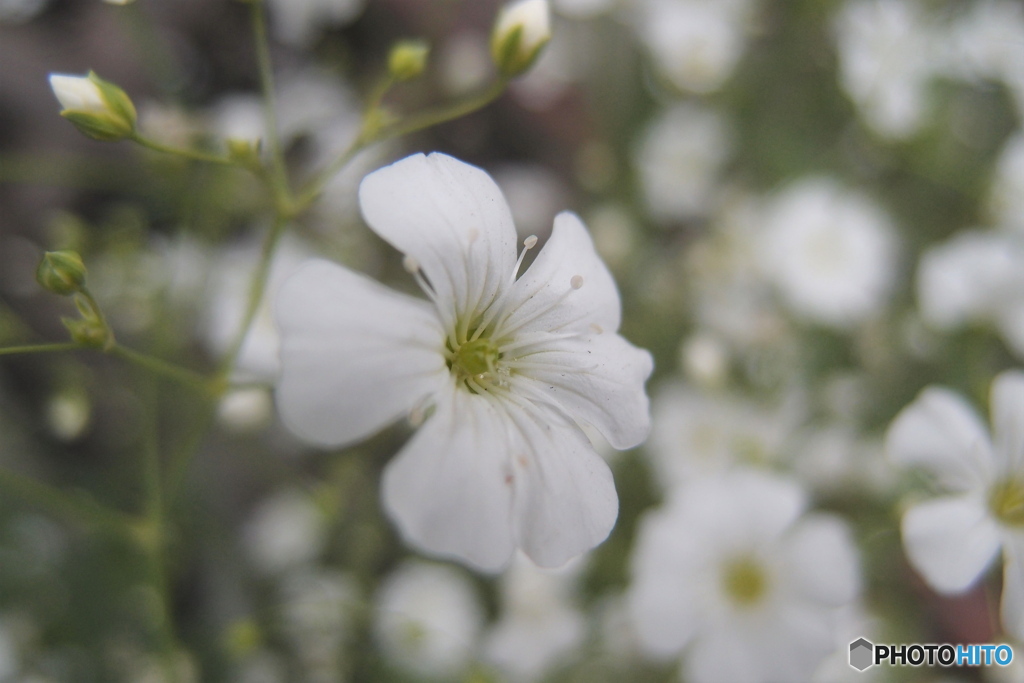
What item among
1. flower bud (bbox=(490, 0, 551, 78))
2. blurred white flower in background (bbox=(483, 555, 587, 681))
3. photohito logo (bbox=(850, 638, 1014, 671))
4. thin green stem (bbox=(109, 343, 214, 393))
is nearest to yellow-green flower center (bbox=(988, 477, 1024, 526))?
photohito logo (bbox=(850, 638, 1014, 671))

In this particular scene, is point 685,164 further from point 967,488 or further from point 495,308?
point 495,308

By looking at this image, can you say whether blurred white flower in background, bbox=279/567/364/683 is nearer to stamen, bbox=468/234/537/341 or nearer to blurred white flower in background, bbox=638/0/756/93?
stamen, bbox=468/234/537/341

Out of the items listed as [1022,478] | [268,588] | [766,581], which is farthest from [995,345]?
[268,588]

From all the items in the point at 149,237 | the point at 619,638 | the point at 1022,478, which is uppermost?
the point at 149,237

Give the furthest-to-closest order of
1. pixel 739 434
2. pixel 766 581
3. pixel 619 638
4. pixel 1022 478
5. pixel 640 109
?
pixel 640 109
pixel 739 434
pixel 619 638
pixel 766 581
pixel 1022 478

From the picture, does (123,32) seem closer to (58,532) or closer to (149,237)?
(149,237)

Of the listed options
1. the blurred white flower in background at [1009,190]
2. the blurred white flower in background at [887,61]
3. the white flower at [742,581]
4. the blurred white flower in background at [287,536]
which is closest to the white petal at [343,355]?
the white flower at [742,581]

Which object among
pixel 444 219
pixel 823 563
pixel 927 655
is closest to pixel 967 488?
pixel 823 563
